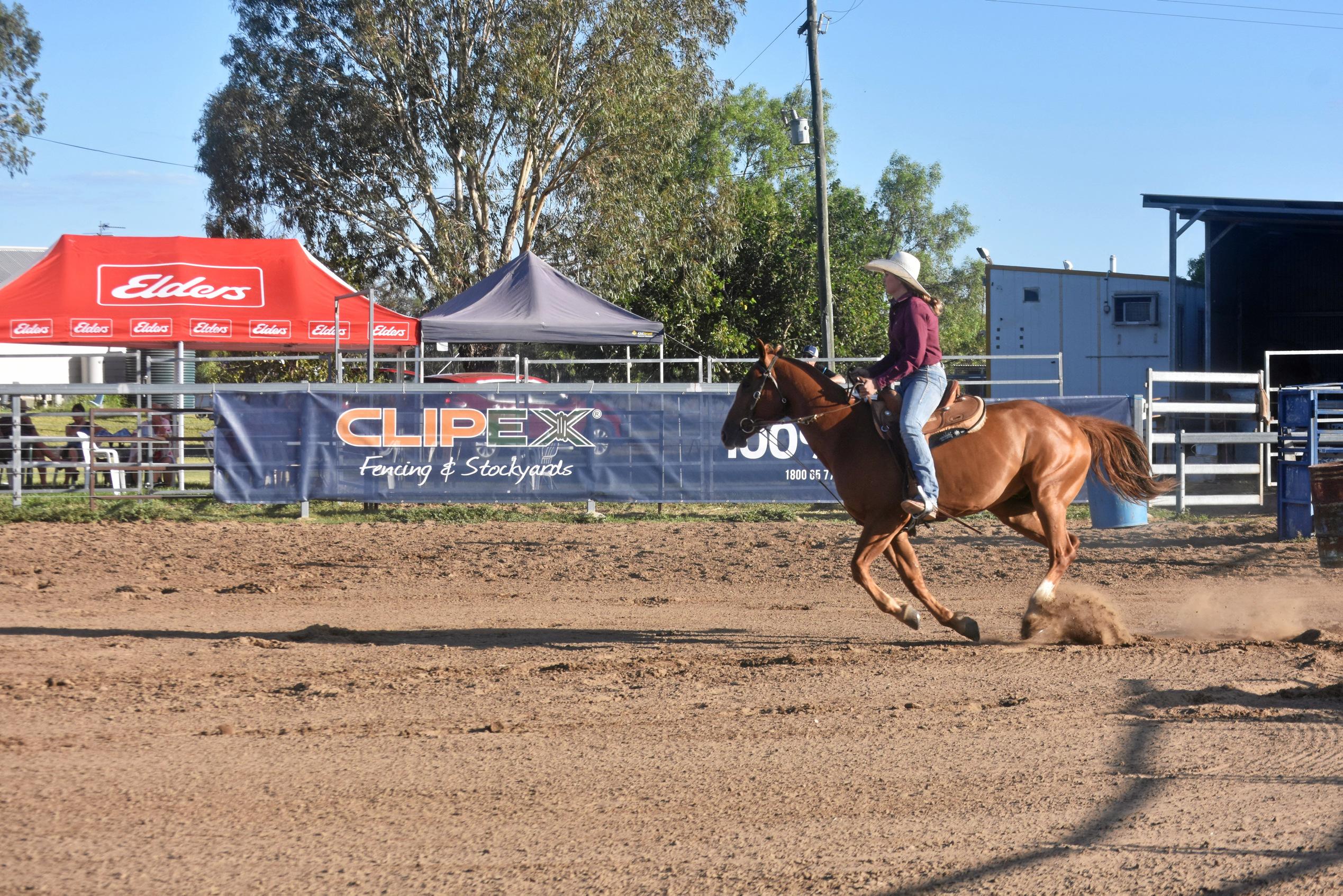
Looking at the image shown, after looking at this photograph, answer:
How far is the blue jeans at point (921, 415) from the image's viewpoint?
761 cm

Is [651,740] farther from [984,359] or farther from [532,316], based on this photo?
[984,359]

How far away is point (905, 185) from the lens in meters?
77.6

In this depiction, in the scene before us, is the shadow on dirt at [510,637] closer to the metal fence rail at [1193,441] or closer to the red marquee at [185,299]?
the metal fence rail at [1193,441]

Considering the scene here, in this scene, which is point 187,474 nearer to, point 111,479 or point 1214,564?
point 111,479

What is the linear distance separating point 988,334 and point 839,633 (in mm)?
26179

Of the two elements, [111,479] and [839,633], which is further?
[111,479]

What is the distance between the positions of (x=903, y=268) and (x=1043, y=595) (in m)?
2.49

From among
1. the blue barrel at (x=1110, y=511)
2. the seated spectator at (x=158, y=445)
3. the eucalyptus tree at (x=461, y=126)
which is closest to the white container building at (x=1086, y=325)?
the eucalyptus tree at (x=461, y=126)

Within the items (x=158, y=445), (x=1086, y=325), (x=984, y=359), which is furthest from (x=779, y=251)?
(x=158, y=445)

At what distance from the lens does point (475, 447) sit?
593 inches

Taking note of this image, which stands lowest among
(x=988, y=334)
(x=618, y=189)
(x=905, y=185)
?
(x=988, y=334)

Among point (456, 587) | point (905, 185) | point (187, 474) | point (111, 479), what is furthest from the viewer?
point (905, 185)

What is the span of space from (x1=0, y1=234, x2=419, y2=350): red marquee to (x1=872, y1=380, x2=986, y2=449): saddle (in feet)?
40.4

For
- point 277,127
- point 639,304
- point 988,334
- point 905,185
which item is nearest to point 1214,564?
point 988,334
